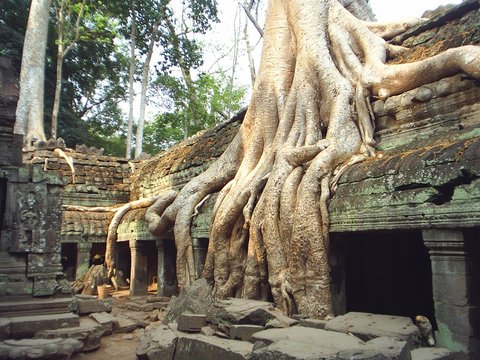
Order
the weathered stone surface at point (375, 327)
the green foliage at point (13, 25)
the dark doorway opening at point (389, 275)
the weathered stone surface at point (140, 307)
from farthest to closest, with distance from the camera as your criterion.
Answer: the green foliage at point (13, 25), the weathered stone surface at point (140, 307), the dark doorway opening at point (389, 275), the weathered stone surface at point (375, 327)

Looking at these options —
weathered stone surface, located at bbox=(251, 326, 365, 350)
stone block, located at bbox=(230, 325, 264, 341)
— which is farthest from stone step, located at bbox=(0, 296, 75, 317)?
weathered stone surface, located at bbox=(251, 326, 365, 350)

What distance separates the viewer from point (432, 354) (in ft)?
9.78

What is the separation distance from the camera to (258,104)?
6711mm

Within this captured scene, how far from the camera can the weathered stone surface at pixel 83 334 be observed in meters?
4.26

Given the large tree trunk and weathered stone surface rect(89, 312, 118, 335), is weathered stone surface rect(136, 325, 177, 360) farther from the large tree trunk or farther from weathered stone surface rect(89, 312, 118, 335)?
the large tree trunk

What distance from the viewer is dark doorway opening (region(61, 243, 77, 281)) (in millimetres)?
10648

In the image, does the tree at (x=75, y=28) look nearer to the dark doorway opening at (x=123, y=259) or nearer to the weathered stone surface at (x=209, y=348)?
the dark doorway opening at (x=123, y=259)

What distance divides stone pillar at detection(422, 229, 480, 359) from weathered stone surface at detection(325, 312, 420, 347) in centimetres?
27

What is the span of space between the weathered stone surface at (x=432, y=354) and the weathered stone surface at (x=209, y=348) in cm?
118

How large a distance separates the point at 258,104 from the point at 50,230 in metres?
3.49

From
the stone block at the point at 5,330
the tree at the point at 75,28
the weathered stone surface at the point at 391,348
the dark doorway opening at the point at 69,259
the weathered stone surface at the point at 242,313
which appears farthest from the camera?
the tree at the point at 75,28

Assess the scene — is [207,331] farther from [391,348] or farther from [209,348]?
[391,348]

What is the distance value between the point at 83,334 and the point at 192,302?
117 cm

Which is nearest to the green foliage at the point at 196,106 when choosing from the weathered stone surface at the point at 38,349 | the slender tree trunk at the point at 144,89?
the slender tree trunk at the point at 144,89
